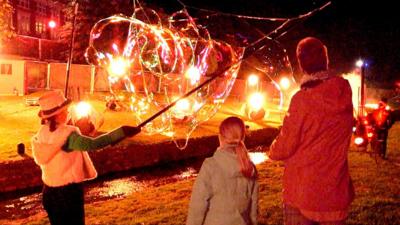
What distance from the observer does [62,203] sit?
14.9ft

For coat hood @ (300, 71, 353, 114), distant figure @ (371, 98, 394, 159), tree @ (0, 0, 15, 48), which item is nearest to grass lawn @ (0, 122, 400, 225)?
distant figure @ (371, 98, 394, 159)

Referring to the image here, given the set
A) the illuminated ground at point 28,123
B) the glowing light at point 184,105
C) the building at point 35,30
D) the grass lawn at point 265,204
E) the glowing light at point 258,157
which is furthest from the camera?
the building at point 35,30

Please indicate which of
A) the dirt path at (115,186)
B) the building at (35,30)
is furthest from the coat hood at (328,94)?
the building at (35,30)

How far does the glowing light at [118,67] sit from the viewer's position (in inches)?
523

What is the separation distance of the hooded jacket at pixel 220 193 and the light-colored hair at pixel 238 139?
0.05m

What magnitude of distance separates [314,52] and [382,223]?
4.11 m

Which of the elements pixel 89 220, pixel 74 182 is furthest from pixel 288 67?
pixel 74 182

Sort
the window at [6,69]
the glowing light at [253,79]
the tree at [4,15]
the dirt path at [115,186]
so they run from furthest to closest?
the glowing light at [253,79] < the window at [6,69] < the tree at [4,15] < the dirt path at [115,186]

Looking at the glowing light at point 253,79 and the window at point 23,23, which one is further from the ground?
the window at point 23,23

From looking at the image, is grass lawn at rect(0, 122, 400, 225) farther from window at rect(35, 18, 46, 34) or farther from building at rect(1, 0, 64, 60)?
window at rect(35, 18, 46, 34)

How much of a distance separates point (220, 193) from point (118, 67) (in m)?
10.2

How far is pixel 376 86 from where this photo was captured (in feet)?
163

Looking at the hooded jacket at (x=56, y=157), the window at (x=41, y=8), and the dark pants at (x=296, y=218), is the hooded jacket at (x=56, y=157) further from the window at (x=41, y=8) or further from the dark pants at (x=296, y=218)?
the window at (x=41, y=8)

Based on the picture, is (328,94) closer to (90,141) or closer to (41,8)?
(90,141)
